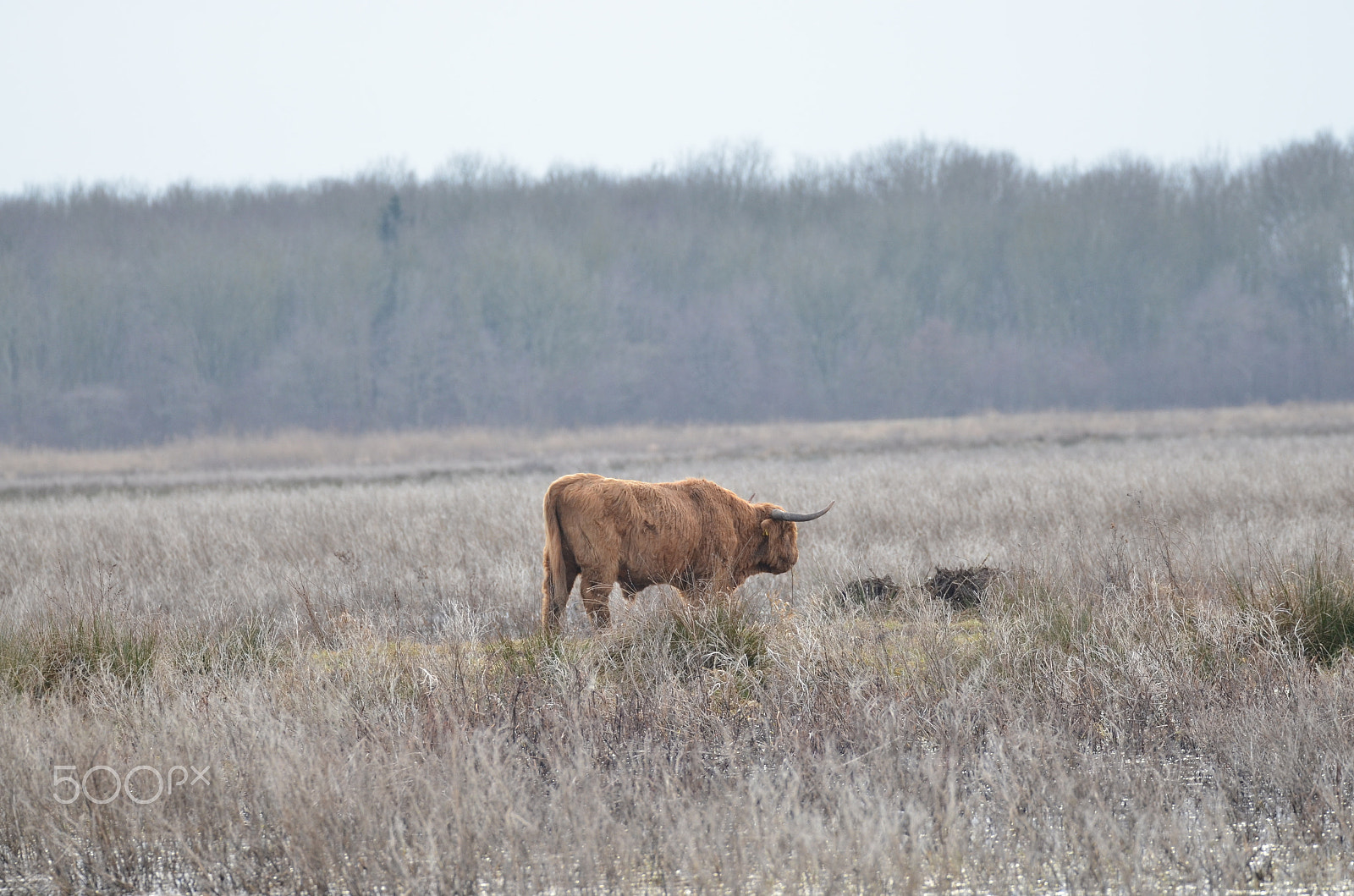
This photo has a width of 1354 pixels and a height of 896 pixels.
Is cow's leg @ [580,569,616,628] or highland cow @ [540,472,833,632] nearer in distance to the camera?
highland cow @ [540,472,833,632]

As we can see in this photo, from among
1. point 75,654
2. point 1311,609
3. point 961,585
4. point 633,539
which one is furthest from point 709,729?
point 75,654

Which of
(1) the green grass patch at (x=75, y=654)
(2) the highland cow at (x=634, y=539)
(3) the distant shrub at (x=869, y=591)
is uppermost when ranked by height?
(2) the highland cow at (x=634, y=539)

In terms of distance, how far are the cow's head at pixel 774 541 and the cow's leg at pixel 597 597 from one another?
48.0 inches

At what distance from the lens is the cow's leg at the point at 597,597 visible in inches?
221

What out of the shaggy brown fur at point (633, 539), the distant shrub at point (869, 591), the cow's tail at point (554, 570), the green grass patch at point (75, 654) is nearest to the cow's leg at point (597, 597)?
the shaggy brown fur at point (633, 539)

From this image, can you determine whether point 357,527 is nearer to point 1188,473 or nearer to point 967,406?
point 1188,473

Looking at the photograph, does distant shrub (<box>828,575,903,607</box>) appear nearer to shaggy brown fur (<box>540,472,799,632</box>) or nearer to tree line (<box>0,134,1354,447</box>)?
shaggy brown fur (<box>540,472,799,632</box>)

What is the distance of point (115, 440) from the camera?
156ft

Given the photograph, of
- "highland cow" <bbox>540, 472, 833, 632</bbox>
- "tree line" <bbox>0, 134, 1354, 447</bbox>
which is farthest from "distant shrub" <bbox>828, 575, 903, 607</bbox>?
"tree line" <bbox>0, 134, 1354, 447</bbox>

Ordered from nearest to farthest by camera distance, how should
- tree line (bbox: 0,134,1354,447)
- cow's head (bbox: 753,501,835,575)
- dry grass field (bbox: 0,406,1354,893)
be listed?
dry grass field (bbox: 0,406,1354,893) → cow's head (bbox: 753,501,835,575) → tree line (bbox: 0,134,1354,447)

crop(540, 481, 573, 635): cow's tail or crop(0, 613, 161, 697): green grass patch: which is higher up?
crop(540, 481, 573, 635): cow's tail

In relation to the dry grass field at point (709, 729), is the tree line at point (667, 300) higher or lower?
higher

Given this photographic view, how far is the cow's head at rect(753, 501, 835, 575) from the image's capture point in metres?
6.43

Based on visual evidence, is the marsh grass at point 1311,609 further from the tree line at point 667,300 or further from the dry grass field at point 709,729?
the tree line at point 667,300
